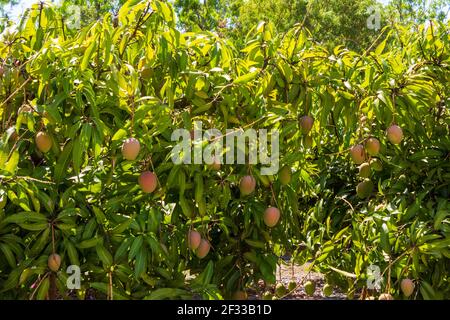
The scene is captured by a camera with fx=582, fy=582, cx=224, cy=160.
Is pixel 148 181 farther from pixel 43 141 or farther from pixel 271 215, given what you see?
pixel 271 215

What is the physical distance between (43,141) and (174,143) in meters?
0.39

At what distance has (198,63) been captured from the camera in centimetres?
204

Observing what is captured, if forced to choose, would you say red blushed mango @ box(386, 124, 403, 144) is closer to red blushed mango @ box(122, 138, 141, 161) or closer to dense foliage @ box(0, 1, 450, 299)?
dense foliage @ box(0, 1, 450, 299)

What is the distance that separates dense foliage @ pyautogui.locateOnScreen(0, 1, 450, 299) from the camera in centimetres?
169

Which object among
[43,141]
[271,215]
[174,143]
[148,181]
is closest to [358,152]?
[271,215]

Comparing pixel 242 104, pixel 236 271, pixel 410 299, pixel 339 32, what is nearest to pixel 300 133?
pixel 242 104

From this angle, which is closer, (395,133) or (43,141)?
(43,141)

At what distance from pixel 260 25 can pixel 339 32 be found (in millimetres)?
13334

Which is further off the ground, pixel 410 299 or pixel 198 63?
pixel 198 63

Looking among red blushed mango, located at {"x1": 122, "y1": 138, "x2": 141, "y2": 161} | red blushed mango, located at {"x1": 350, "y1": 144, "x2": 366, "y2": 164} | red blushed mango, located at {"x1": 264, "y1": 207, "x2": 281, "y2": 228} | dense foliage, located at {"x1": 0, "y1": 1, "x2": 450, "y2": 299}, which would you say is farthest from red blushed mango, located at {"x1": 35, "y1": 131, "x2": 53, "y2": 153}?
red blushed mango, located at {"x1": 350, "y1": 144, "x2": 366, "y2": 164}

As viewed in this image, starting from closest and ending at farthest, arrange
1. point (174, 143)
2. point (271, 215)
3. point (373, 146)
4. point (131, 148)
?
point (131, 148) → point (174, 143) → point (271, 215) → point (373, 146)

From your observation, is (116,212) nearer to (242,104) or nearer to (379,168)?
(242,104)

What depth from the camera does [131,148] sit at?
1646 millimetres

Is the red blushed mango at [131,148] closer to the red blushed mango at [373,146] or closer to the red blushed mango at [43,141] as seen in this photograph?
the red blushed mango at [43,141]
